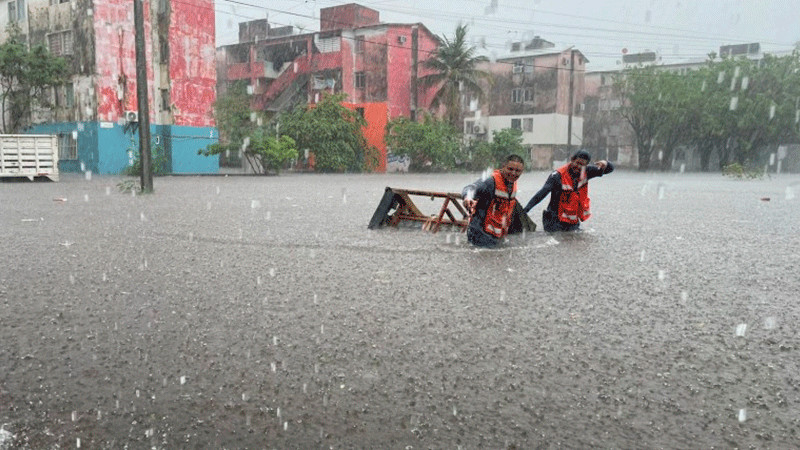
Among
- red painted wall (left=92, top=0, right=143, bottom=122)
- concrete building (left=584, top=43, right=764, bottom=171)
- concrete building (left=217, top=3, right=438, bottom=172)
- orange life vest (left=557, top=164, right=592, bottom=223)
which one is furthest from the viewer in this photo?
concrete building (left=584, top=43, right=764, bottom=171)

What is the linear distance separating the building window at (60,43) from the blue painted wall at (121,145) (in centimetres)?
328

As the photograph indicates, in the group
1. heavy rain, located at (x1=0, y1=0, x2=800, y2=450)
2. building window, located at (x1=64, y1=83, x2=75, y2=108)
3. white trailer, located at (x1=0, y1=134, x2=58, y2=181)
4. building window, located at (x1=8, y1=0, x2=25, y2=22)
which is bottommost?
heavy rain, located at (x1=0, y1=0, x2=800, y2=450)

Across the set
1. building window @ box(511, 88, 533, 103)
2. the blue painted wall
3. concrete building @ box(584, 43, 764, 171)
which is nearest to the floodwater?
the blue painted wall

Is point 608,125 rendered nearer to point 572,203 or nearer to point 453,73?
point 453,73

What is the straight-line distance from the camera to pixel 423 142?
118 feet

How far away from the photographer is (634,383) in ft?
9.61

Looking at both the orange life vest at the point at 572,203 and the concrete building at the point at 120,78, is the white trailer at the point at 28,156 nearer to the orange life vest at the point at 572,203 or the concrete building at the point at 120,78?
the concrete building at the point at 120,78

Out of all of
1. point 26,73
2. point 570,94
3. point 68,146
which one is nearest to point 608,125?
point 570,94

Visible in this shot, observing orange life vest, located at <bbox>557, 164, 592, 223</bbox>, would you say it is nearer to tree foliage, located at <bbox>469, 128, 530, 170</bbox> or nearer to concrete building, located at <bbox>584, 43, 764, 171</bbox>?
tree foliage, located at <bbox>469, 128, 530, 170</bbox>

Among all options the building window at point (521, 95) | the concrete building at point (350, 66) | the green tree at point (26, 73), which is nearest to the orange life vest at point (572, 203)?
→ the green tree at point (26, 73)

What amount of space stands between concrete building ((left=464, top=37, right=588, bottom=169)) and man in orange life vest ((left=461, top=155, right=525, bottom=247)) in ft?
127

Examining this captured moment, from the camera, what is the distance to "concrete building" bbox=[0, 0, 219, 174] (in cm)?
2916

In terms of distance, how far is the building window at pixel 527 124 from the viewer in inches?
1886

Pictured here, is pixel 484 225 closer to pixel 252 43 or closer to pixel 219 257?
pixel 219 257
